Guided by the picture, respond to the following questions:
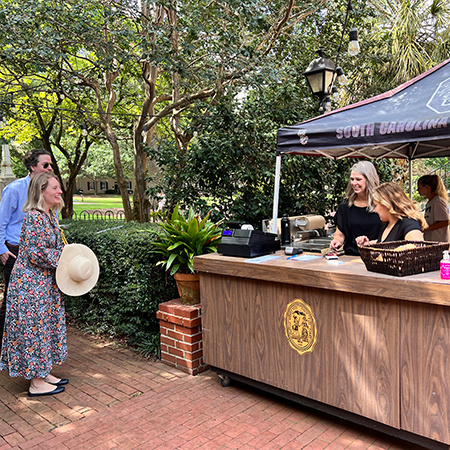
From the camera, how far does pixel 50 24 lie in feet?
27.7

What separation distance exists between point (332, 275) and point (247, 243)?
931mm

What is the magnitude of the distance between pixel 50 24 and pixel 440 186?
7.88 metres

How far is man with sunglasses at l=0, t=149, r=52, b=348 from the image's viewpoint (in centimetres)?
418

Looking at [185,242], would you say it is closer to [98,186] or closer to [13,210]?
[13,210]

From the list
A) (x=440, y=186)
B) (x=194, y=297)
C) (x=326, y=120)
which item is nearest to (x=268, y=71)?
(x=440, y=186)

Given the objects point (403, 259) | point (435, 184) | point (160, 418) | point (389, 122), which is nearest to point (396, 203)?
point (389, 122)

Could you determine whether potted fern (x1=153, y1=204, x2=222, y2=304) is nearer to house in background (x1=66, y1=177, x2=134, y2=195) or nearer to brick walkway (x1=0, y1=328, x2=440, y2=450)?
brick walkway (x1=0, y1=328, x2=440, y2=450)

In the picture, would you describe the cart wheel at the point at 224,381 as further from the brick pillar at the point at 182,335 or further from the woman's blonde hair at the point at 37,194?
the woman's blonde hair at the point at 37,194

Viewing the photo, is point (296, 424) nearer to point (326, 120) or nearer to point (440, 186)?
point (326, 120)

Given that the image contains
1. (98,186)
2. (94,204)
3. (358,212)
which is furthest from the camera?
(98,186)

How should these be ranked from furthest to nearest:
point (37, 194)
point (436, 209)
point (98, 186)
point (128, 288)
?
point (98, 186) → point (436, 209) → point (128, 288) → point (37, 194)

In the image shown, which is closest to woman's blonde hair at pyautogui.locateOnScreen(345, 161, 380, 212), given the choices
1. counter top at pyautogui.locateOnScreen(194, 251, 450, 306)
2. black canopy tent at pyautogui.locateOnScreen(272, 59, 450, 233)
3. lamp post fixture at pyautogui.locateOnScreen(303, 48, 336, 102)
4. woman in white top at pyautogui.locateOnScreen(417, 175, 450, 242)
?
black canopy tent at pyautogui.locateOnScreen(272, 59, 450, 233)

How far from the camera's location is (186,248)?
4.29 metres

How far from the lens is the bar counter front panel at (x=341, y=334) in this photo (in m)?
2.55
